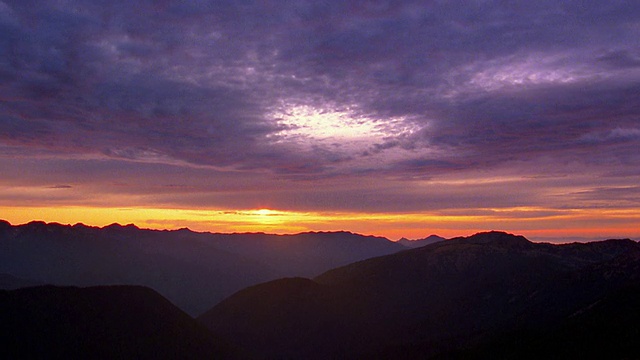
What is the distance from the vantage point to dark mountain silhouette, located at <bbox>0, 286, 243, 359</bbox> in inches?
5901

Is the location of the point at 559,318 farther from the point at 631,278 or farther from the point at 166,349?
the point at 166,349

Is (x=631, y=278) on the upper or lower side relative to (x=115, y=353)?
upper

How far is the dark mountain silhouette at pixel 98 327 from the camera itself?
149875 mm

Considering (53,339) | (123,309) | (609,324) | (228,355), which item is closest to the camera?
(609,324)

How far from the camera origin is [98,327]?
164 m

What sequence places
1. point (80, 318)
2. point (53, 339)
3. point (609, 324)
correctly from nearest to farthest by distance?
1. point (609, 324)
2. point (53, 339)
3. point (80, 318)

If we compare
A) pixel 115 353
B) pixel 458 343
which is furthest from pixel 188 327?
pixel 458 343

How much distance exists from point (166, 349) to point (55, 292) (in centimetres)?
4407

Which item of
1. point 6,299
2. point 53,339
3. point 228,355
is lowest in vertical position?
point 228,355

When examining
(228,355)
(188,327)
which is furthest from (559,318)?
(188,327)

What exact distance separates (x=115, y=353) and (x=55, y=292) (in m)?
33.8

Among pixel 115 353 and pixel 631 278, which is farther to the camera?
pixel 631 278

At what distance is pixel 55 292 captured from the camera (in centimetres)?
17075

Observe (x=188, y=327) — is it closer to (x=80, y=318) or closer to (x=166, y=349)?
(x=166, y=349)
